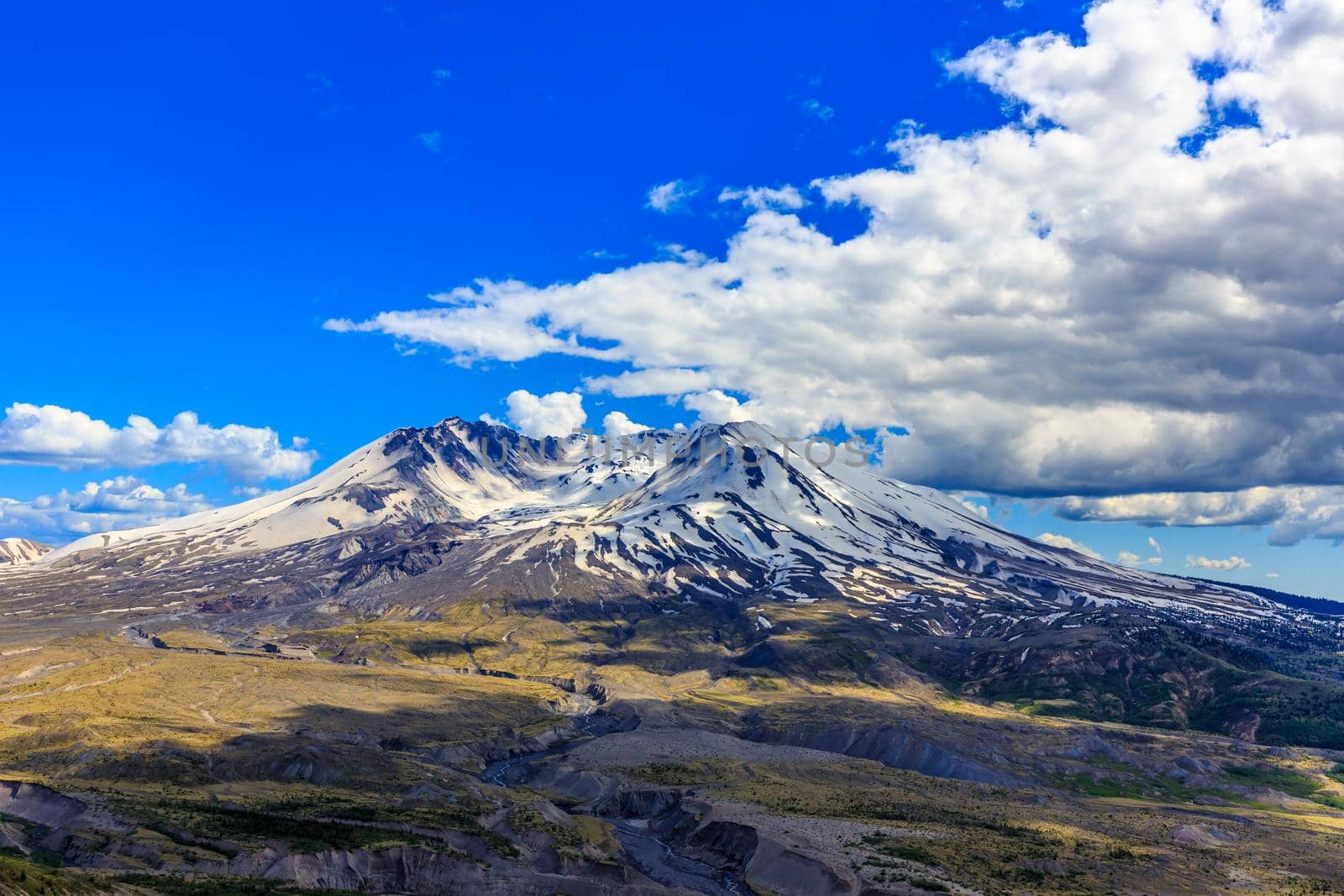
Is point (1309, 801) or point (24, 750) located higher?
point (24, 750)

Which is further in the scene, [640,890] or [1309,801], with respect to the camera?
[1309,801]

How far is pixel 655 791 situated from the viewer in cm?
13538

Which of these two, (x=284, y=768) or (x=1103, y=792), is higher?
(x=284, y=768)

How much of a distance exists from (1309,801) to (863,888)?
119 m

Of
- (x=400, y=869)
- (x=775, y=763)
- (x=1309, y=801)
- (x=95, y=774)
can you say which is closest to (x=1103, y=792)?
(x=1309, y=801)

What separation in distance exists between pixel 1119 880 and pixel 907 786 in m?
56.2

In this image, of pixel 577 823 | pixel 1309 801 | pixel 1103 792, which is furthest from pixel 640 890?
pixel 1309 801

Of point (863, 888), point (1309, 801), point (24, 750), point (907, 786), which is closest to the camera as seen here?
point (863, 888)

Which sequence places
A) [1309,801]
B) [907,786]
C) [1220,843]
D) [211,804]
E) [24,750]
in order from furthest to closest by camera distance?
[1309,801] → [907,786] → [24,750] → [1220,843] → [211,804]

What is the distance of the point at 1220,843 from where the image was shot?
114 metres

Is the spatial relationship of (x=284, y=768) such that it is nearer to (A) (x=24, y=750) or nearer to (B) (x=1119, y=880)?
(A) (x=24, y=750)

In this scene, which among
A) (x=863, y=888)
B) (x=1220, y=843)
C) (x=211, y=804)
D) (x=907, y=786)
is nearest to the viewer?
→ (x=863, y=888)

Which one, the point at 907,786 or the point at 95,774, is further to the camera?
the point at 907,786

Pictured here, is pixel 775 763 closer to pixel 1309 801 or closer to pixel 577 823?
pixel 577 823
